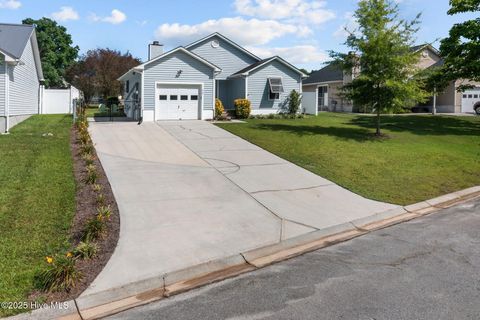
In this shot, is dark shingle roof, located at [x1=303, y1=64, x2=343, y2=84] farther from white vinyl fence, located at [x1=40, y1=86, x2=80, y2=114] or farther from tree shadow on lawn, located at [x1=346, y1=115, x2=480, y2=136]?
white vinyl fence, located at [x1=40, y1=86, x2=80, y2=114]

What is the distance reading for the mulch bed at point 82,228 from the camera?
459cm

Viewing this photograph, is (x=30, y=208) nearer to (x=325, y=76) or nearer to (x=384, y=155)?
(x=384, y=155)

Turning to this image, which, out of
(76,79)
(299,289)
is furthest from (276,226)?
(76,79)

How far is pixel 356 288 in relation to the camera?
4754mm

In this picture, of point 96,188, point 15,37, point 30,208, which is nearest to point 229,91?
point 15,37

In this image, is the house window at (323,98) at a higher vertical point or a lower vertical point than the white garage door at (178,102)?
higher

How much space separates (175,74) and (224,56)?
691 cm

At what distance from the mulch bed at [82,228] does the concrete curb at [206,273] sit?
259 millimetres

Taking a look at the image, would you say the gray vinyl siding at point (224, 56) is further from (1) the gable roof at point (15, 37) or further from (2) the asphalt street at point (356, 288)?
(2) the asphalt street at point (356, 288)

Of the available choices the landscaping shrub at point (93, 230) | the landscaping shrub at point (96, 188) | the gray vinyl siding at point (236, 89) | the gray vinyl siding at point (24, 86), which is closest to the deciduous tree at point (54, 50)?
the gray vinyl siding at point (24, 86)

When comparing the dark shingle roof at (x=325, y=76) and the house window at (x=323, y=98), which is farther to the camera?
the house window at (x=323, y=98)

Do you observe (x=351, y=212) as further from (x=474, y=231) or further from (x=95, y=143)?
(x=95, y=143)

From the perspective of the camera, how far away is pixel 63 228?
6289 millimetres

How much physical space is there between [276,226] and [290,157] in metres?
6.06
